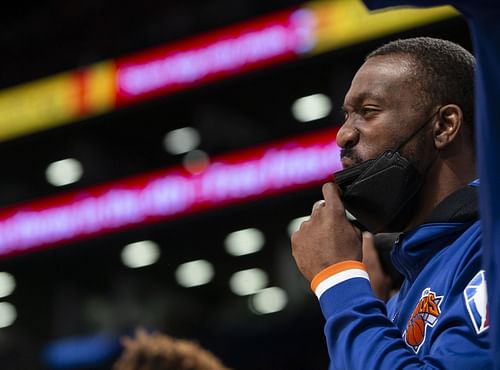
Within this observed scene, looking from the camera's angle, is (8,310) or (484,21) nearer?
(484,21)

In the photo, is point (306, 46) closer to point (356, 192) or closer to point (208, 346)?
point (208, 346)

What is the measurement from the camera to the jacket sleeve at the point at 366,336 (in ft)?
4.76

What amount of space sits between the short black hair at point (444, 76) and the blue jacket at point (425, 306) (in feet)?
0.61

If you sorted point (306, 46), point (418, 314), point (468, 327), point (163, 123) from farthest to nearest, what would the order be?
point (163, 123)
point (306, 46)
point (418, 314)
point (468, 327)

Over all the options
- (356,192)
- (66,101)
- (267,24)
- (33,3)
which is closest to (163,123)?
(66,101)

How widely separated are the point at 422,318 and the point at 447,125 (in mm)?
398

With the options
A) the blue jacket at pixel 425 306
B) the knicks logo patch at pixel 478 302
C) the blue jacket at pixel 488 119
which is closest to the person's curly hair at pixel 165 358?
the blue jacket at pixel 425 306

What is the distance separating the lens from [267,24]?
13102 mm

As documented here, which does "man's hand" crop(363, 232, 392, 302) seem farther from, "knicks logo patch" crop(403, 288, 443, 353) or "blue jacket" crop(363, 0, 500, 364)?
"blue jacket" crop(363, 0, 500, 364)

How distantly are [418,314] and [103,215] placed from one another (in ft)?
41.3

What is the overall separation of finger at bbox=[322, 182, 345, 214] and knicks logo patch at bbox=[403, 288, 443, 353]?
213 millimetres

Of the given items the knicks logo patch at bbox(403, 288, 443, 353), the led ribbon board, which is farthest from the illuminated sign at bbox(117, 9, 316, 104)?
the knicks logo patch at bbox(403, 288, 443, 353)

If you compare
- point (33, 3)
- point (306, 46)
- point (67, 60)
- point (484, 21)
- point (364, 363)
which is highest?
point (33, 3)

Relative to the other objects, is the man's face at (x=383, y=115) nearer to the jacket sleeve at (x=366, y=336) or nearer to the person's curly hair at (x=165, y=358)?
the jacket sleeve at (x=366, y=336)
